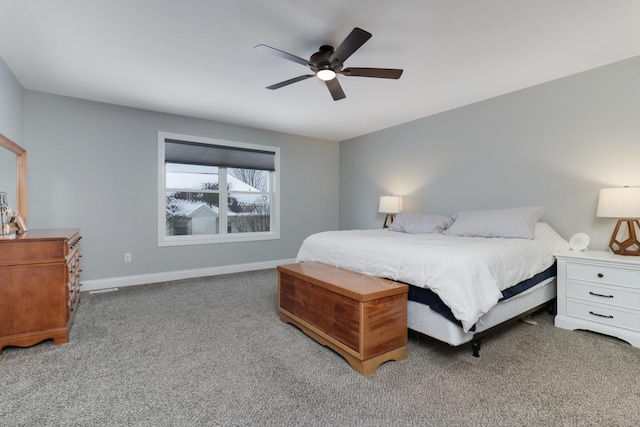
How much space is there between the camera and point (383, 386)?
69.2 inches

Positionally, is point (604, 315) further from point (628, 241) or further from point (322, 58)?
point (322, 58)

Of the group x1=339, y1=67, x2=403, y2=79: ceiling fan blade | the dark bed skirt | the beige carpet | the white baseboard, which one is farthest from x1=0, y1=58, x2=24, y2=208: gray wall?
the dark bed skirt

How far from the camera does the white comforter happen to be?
1909 millimetres

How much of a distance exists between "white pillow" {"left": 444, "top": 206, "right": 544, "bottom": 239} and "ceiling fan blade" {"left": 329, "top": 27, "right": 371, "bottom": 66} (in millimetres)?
2109

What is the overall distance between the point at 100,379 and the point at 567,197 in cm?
414

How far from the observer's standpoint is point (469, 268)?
1947mm

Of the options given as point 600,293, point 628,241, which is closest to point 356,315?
point 600,293

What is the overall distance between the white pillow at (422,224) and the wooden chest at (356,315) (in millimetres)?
1495

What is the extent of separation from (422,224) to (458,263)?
175 cm

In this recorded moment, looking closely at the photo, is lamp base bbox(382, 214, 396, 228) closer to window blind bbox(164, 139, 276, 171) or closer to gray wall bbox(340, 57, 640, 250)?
gray wall bbox(340, 57, 640, 250)

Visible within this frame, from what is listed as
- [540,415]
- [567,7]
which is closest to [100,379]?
[540,415]

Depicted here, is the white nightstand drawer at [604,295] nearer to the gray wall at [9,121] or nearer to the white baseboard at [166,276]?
the white baseboard at [166,276]

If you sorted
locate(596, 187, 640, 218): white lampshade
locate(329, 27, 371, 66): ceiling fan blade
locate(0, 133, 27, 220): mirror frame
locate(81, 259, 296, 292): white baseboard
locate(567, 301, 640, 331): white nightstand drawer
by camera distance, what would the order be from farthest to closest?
locate(81, 259, 296, 292): white baseboard → locate(0, 133, 27, 220): mirror frame → locate(596, 187, 640, 218): white lampshade → locate(567, 301, 640, 331): white nightstand drawer → locate(329, 27, 371, 66): ceiling fan blade

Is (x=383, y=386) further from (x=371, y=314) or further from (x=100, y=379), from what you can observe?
(x=100, y=379)
